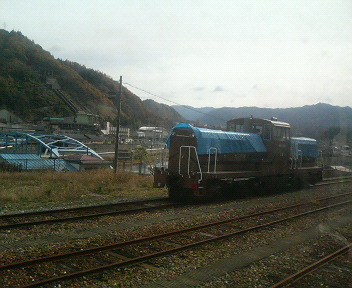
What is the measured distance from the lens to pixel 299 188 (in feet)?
64.7

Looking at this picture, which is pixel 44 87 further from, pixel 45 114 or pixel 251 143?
pixel 251 143

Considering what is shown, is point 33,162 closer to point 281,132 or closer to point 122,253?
point 281,132

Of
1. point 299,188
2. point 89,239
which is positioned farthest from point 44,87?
point 89,239

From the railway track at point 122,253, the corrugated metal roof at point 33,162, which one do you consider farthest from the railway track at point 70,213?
the corrugated metal roof at point 33,162

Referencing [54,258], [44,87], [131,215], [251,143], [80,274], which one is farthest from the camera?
[44,87]

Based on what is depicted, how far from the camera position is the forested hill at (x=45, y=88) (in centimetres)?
7538

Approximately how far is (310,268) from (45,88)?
276 feet

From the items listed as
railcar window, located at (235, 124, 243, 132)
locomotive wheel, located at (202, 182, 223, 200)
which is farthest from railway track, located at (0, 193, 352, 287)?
railcar window, located at (235, 124, 243, 132)

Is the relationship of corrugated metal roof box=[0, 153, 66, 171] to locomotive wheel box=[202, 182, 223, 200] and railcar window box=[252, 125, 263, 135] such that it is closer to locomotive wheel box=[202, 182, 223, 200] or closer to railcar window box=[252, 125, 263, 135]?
locomotive wheel box=[202, 182, 223, 200]

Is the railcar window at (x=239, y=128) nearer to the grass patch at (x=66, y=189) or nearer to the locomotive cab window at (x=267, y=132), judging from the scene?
the locomotive cab window at (x=267, y=132)

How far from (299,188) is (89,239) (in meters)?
15.3

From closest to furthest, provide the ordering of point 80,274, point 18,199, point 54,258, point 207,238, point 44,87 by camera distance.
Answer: point 80,274, point 54,258, point 207,238, point 18,199, point 44,87

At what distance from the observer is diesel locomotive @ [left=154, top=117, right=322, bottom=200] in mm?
12906

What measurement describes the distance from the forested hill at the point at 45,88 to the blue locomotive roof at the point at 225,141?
171 ft
